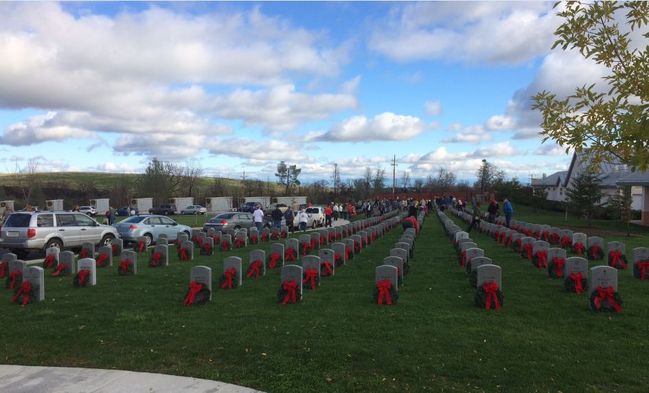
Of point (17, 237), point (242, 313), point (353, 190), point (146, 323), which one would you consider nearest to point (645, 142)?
point (242, 313)

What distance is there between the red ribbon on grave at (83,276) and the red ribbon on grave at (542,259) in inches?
425

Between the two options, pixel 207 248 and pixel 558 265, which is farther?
pixel 207 248

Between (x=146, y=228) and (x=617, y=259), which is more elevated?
(x=146, y=228)

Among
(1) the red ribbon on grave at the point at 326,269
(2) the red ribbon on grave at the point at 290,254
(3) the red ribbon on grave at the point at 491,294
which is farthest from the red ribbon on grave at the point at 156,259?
(3) the red ribbon on grave at the point at 491,294

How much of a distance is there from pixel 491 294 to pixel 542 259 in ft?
16.2

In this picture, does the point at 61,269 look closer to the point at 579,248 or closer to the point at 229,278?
the point at 229,278

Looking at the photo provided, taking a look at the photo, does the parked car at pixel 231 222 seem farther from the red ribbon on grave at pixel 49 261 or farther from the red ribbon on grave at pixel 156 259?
the red ribbon on grave at pixel 49 261

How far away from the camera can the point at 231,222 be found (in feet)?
86.6

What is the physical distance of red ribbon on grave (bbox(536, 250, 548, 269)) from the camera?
40.6 feet

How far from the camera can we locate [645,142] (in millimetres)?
4363

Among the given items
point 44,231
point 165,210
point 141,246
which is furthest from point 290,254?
point 165,210

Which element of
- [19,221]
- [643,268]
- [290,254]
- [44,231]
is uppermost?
[19,221]

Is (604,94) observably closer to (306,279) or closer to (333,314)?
(333,314)

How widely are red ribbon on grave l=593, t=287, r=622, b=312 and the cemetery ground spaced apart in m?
0.18
